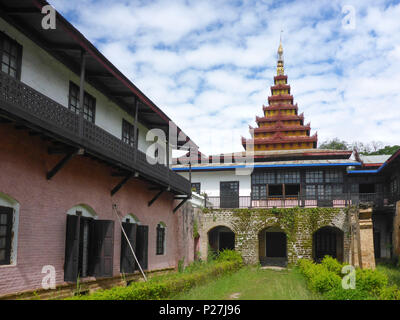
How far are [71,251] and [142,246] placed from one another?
4.88 metres

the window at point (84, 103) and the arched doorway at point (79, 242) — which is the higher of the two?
the window at point (84, 103)

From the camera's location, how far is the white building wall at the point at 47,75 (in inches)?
392

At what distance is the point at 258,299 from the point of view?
13.0 metres

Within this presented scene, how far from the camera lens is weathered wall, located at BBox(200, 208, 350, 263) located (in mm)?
23000

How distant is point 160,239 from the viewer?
1825 cm

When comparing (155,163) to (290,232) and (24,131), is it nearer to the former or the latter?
(24,131)

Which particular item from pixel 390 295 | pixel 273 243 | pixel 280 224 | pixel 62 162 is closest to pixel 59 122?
pixel 62 162

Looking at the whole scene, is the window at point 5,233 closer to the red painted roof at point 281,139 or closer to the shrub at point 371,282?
the shrub at point 371,282

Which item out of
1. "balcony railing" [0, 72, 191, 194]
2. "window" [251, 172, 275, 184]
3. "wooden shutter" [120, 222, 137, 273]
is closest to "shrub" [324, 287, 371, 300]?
"wooden shutter" [120, 222, 137, 273]

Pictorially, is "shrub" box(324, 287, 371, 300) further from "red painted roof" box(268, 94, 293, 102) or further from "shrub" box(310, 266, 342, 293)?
"red painted roof" box(268, 94, 293, 102)

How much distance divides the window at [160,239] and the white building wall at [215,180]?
9.22 m

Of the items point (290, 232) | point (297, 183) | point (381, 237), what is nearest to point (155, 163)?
point (290, 232)

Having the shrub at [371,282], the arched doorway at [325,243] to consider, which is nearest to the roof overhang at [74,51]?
the shrub at [371,282]

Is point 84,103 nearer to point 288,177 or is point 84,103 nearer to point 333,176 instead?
point 288,177
